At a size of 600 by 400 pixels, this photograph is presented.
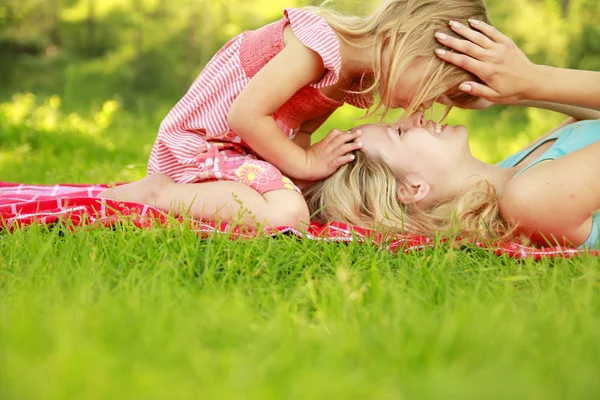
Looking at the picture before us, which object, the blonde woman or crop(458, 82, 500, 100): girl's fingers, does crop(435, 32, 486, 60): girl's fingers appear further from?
the blonde woman

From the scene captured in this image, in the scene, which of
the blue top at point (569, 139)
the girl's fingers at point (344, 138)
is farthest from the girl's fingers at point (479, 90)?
the girl's fingers at point (344, 138)

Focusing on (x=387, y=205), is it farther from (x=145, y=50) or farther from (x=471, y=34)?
(x=145, y=50)

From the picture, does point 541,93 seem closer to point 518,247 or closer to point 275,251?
point 518,247

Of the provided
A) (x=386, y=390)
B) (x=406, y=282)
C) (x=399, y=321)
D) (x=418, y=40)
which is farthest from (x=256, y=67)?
(x=386, y=390)

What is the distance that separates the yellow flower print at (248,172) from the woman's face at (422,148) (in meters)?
0.42

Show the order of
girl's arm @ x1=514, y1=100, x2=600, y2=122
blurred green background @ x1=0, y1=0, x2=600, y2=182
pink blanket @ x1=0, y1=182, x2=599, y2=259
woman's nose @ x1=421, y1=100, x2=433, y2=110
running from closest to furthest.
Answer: pink blanket @ x1=0, y1=182, x2=599, y2=259 → woman's nose @ x1=421, y1=100, x2=433, y2=110 → girl's arm @ x1=514, y1=100, x2=600, y2=122 → blurred green background @ x1=0, y1=0, x2=600, y2=182

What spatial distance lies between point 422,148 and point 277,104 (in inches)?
22.6

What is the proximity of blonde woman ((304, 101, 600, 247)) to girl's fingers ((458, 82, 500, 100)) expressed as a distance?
0.65ft

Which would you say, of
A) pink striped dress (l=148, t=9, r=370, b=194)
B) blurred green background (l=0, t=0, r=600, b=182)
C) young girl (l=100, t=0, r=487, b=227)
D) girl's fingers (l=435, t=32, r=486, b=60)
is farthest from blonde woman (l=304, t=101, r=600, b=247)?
blurred green background (l=0, t=0, r=600, b=182)

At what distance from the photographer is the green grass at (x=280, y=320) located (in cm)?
111

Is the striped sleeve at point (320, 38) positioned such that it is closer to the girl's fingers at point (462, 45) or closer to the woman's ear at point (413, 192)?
the girl's fingers at point (462, 45)

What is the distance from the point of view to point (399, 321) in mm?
1431

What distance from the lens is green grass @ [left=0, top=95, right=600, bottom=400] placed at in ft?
3.64

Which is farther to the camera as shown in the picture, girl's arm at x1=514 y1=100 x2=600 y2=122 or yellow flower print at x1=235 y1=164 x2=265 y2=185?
girl's arm at x1=514 y1=100 x2=600 y2=122
